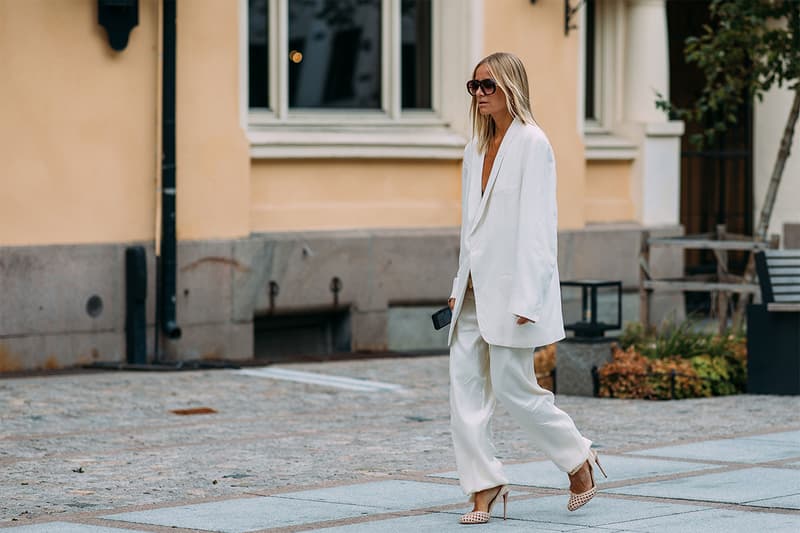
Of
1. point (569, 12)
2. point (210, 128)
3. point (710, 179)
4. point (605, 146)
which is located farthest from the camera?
point (710, 179)

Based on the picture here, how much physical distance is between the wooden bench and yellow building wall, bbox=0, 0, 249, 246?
456 centimetres

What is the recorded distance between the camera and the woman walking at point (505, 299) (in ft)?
23.0

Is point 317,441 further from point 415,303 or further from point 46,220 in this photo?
point 415,303

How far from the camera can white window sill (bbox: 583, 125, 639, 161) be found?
56.5ft

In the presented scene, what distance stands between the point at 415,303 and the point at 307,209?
1.43 m

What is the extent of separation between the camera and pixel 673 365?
39.1 feet

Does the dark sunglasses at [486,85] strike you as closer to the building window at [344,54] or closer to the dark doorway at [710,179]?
the building window at [344,54]

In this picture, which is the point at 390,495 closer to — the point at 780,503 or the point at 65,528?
the point at 65,528

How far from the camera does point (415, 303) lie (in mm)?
15539

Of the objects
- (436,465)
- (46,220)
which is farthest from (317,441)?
(46,220)

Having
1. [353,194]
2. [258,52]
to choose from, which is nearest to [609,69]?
[353,194]

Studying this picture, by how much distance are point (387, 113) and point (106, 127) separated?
318cm

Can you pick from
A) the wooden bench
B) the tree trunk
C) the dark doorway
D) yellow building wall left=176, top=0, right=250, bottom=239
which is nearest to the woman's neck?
the wooden bench

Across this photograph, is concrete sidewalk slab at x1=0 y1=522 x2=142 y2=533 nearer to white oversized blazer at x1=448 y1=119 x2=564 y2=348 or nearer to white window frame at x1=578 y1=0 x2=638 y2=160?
white oversized blazer at x1=448 y1=119 x2=564 y2=348
